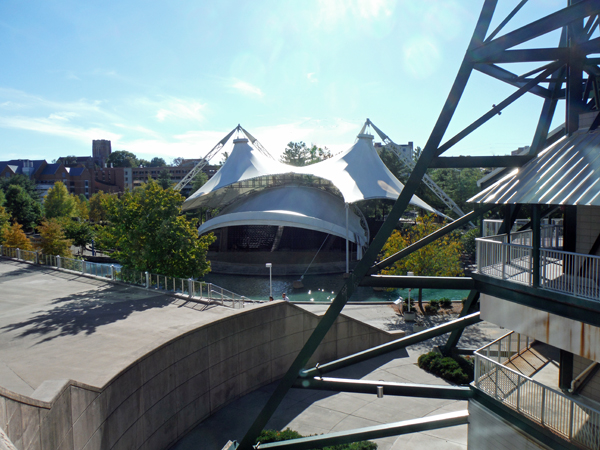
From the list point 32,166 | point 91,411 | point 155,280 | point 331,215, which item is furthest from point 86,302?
point 32,166

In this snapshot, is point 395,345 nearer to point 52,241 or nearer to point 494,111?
point 494,111

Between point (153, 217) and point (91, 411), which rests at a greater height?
point (153, 217)

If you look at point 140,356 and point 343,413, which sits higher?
point 140,356

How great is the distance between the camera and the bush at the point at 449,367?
13859 mm

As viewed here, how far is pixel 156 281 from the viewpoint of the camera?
1744 cm

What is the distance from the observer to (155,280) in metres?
17.5

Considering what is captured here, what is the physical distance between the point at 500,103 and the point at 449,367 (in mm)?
10000

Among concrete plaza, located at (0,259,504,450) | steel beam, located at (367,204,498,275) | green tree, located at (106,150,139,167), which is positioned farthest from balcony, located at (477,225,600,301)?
green tree, located at (106,150,139,167)

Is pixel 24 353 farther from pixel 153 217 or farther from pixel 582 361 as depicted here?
pixel 582 361

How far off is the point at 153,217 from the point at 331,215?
67.8ft

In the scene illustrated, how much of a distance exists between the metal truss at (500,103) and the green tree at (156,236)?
12.4 metres

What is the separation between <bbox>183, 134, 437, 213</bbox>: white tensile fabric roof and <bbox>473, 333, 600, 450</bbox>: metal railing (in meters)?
24.3

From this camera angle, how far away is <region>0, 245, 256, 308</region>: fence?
50.4 feet

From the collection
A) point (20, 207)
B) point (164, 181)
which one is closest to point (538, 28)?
point (20, 207)
